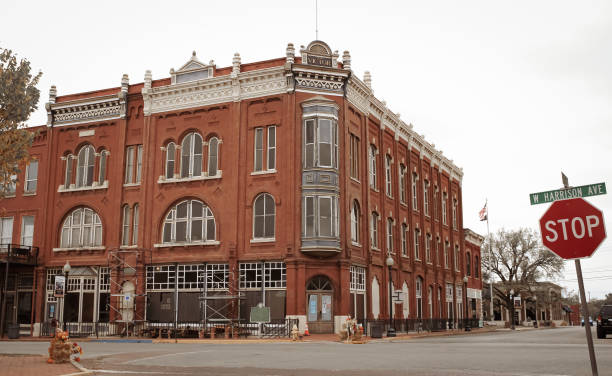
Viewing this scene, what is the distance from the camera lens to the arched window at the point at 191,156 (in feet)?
128

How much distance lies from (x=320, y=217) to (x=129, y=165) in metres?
13.5

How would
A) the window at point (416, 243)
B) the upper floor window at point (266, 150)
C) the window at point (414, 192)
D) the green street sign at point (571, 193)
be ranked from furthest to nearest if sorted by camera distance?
the window at point (414, 192)
the window at point (416, 243)
the upper floor window at point (266, 150)
the green street sign at point (571, 193)

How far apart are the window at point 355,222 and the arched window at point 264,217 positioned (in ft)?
16.5

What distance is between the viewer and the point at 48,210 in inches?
1665

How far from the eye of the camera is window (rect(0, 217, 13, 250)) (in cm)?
4384

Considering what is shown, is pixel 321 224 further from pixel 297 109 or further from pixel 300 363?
pixel 300 363

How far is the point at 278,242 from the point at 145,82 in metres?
13.5

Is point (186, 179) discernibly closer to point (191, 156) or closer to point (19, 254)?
point (191, 156)

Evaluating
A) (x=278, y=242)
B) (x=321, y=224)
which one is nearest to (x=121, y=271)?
(x=278, y=242)

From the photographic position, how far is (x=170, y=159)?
3978 centimetres

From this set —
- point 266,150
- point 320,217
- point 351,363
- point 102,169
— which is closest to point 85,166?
point 102,169

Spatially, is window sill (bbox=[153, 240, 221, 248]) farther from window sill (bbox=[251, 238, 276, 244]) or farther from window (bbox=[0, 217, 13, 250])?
window (bbox=[0, 217, 13, 250])

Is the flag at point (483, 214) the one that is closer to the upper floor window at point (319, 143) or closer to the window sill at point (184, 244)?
the upper floor window at point (319, 143)

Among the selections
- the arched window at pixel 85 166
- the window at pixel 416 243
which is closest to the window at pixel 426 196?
the window at pixel 416 243
